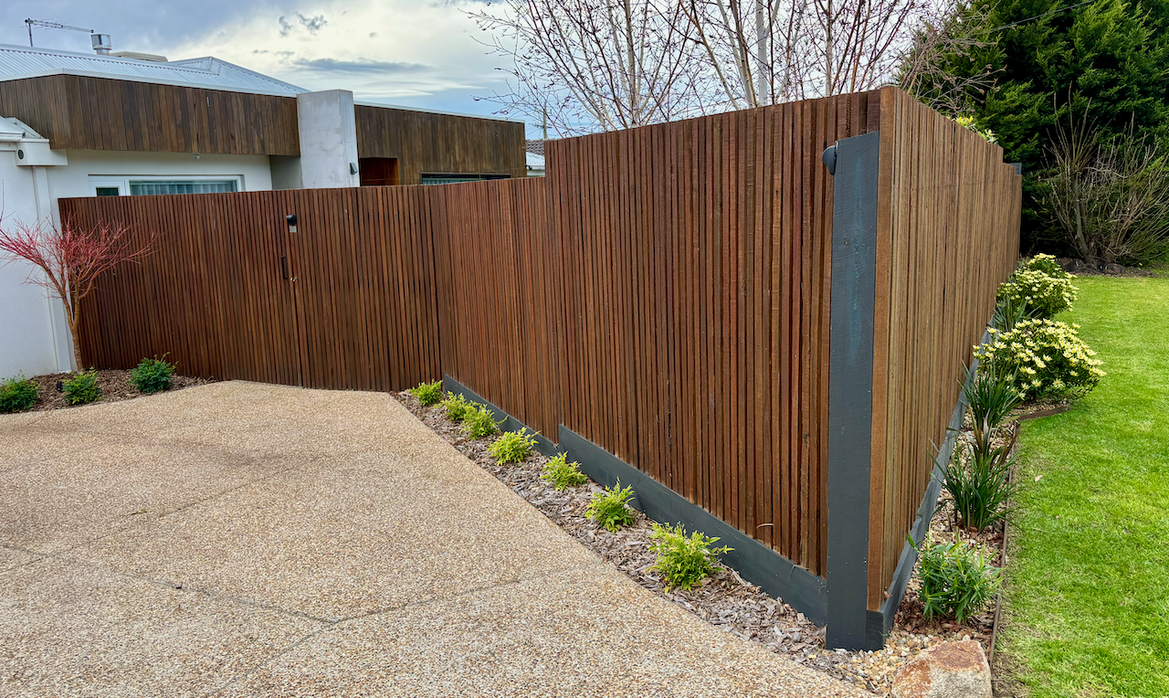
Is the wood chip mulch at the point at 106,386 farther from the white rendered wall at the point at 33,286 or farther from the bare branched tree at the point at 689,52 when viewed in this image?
the bare branched tree at the point at 689,52

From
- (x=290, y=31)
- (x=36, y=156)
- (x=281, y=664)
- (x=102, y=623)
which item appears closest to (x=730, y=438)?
(x=281, y=664)

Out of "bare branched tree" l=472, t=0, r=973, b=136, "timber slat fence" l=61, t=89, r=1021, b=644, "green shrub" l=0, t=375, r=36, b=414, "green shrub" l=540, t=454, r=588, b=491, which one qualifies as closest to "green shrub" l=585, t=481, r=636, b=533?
"timber slat fence" l=61, t=89, r=1021, b=644

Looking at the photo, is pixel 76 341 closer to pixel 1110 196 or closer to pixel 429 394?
pixel 429 394

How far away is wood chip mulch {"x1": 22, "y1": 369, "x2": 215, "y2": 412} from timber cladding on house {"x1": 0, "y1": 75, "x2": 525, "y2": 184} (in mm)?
2787

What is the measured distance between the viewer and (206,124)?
12.0 metres

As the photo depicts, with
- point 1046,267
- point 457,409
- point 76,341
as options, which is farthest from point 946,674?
point 1046,267

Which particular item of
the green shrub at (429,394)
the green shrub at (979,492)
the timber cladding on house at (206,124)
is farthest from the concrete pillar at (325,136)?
the green shrub at (979,492)

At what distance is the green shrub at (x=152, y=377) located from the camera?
30.1ft

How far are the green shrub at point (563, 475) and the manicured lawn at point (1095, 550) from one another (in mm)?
2666

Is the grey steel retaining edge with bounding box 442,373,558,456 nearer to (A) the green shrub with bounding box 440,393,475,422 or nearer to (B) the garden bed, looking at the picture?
(A) the green shrub with bounding box 440,393,475,422

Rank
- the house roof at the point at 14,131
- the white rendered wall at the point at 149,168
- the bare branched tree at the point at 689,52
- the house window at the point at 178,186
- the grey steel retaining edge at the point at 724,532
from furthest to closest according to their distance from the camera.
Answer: the house window at the point at 178,186, the white rendered wall at the point at 149,168, the house roof at the point at 14,131, the bare branched tree at the point at 689,52, the grey steel retaining edge at the point at 724,532

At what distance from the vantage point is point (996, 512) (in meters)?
4.51

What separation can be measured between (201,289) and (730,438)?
25.1 ft

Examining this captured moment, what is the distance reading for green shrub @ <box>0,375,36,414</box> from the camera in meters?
8.52
